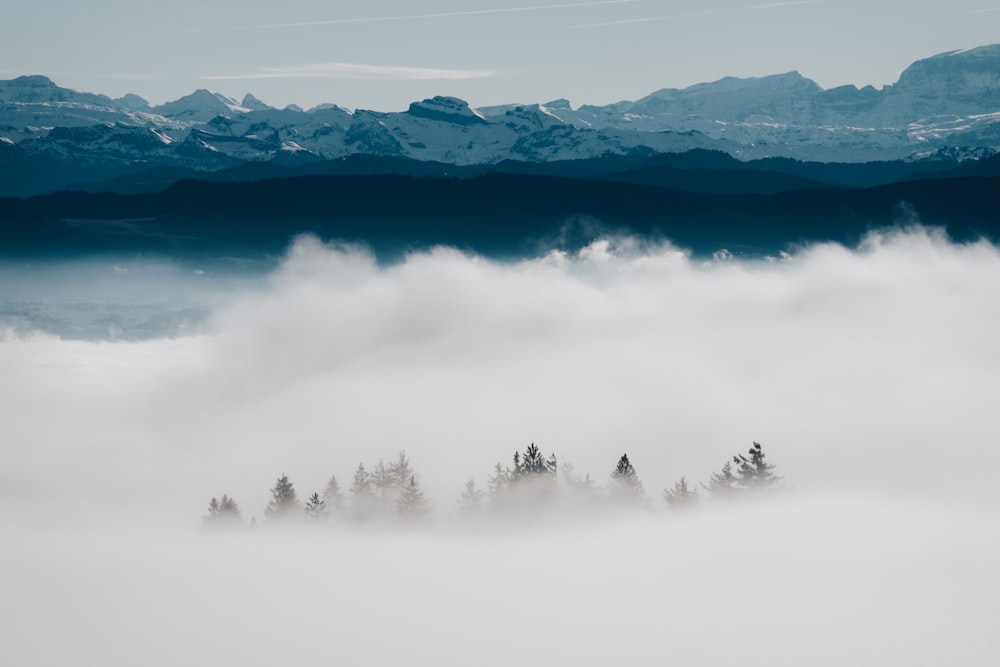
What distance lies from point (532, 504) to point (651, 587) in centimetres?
1535

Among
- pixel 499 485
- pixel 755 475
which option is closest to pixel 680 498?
pixel 755 475

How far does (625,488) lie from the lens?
2862 inches

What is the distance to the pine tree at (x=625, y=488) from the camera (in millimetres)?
72438

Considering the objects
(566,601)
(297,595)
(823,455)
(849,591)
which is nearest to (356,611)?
(297,595)

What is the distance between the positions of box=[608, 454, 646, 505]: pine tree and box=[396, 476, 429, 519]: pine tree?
39.8 feet

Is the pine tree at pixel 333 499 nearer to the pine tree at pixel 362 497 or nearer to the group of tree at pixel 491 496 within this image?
the group of tree at pixel 491 496

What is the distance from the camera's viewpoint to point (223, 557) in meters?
68.8

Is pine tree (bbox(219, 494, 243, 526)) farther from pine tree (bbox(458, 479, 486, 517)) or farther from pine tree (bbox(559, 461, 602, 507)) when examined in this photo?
pine tree (bbox(559, 461, 602, 507))

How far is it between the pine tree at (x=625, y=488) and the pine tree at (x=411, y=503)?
39.8 feet

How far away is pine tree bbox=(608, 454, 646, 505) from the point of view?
7244cm

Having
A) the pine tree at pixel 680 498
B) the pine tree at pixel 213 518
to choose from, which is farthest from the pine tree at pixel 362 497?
the pine tree at pixel 680 498

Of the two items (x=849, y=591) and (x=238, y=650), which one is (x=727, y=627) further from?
(x=238, y=650)


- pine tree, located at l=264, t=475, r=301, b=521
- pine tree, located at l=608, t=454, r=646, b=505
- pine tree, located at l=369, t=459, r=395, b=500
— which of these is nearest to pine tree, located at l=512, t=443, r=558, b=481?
pine tree, located at l=608, t=454, r=646, b=505

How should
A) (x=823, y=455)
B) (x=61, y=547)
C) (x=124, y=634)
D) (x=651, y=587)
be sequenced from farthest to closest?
(x=823, y=455) < (x=61, y=547) < (x=651, y=587) < (x=124, y=634)
